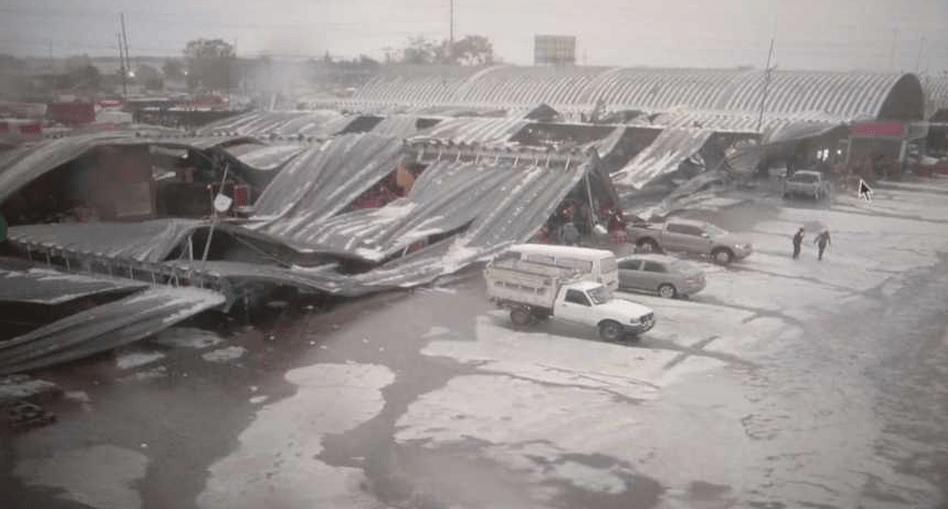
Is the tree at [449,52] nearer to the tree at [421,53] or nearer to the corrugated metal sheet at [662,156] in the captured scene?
the tree at [421,53]

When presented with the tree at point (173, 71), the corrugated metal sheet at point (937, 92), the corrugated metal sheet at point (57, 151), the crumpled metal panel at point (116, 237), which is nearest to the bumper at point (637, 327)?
the crumpled metal panel at point (116, 237)

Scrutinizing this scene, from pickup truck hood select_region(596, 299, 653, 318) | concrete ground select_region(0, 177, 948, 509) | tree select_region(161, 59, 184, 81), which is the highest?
tree select_region(161, 59, 184, 81)

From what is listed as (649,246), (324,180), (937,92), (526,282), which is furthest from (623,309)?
(937,92)

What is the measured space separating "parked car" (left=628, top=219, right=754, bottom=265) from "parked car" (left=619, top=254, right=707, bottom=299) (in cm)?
373

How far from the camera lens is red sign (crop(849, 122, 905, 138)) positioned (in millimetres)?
43344

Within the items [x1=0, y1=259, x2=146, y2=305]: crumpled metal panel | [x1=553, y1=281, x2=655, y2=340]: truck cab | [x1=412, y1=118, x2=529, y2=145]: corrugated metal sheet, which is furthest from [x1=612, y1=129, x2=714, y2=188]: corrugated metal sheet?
[x1=0, y1=259, x2=146, y2=305]: crumpled metal panel

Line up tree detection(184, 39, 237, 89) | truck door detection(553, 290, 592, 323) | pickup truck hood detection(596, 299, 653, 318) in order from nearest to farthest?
pickup truck hood detection(596, 299, 653, 318), truck door detection(553, 290, 592, 323), tree detection(184, 39, 237, 89)

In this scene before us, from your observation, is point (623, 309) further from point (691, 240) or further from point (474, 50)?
point (474, 50)

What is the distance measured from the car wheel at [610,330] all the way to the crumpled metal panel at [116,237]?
9.34 m

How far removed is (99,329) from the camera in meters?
13.3

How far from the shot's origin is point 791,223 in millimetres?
29234

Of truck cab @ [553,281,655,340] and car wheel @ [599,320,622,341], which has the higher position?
truck cab @ [553,281,655,340]

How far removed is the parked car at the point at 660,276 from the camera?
61.1 feet

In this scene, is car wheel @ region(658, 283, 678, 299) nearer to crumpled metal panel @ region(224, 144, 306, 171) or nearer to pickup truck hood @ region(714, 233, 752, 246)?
pickup truck hood @ region(714, 233, 752, 246)
